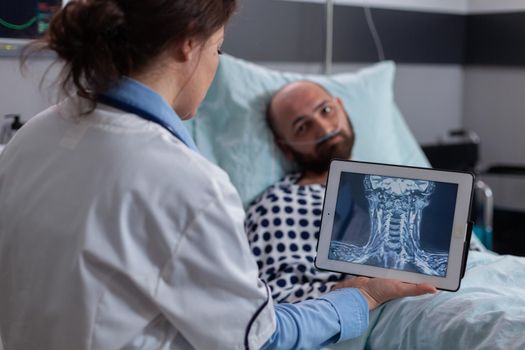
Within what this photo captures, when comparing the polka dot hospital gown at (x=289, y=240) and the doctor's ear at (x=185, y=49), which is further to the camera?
the polka dot hospital gown at (x=289, y=240)

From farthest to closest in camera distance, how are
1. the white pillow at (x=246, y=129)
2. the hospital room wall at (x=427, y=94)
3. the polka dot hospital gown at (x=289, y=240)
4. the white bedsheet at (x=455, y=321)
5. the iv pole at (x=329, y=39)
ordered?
the hospital room wall at (x=427, y=94) < the iv pole at (x=329, y=39) < the white pillow at (x=246, y=129) < the polka dot hospital gown at (x=289, y=240) < the white bedsheet at (x=455, y=321)

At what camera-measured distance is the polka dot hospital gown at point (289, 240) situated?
1664mm

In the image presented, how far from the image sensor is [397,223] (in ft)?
4.47

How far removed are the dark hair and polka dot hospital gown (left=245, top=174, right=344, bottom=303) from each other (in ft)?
2.55

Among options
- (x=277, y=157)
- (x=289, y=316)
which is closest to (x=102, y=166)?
(x=289, y=316)

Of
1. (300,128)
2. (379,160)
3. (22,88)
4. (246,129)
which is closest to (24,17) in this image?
(22,88)

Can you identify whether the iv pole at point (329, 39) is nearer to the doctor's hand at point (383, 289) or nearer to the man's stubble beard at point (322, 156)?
the man's stubble beard at point (322, 156)

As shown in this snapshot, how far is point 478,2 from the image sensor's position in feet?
10.6

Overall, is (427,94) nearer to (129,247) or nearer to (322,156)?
(322,156)

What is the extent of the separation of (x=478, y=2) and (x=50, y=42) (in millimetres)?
2612

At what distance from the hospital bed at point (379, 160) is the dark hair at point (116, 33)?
2.14 feet

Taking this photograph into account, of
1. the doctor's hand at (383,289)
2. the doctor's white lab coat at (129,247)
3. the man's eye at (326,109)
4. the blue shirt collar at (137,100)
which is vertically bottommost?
the doctor's hand at (383,289)

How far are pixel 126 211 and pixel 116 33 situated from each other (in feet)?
0.82

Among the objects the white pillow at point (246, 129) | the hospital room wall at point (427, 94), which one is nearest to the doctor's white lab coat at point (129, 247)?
the white pillow at point (246, 129)
